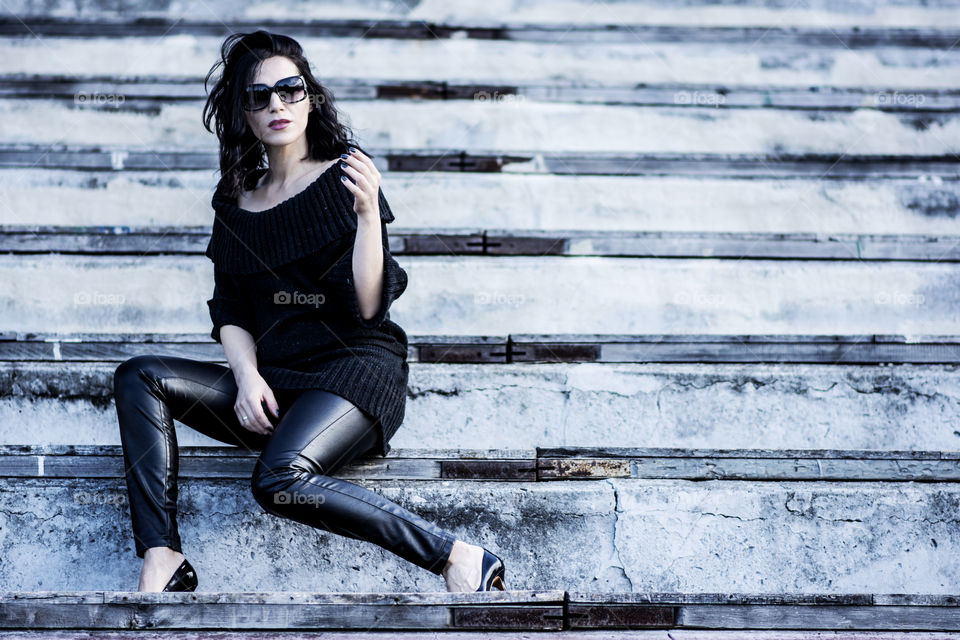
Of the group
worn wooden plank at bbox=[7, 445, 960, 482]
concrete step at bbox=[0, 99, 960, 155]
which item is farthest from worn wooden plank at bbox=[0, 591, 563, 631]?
concrete step at bbox=[0, 99, 960, 155]

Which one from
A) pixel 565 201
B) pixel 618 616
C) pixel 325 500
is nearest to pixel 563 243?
pixel 565 201

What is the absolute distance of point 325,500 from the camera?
189cm

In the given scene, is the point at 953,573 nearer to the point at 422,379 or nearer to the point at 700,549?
the point at 700,549

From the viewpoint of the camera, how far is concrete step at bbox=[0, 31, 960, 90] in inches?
151

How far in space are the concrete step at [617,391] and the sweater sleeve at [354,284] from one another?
34 cm

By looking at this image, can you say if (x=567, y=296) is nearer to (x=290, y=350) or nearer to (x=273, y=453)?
(x=290, y=350)

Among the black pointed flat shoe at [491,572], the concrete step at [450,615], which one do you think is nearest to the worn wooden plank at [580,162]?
the black pointed flat shoe at [491,572]

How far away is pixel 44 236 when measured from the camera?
2.89 meters

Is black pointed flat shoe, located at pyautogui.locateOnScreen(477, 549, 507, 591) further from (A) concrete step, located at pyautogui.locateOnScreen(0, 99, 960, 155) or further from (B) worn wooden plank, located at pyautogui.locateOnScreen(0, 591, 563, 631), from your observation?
(A) concrete step, located at pyautogui.locateOnScreen(0, 99, 960, 155)

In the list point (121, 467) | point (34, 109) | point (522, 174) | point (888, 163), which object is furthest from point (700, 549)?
point (34, 109)

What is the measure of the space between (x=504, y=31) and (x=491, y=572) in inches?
111

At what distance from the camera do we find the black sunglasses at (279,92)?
2.22m

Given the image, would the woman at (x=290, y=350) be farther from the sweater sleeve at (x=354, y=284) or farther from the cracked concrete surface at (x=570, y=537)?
the cracked concrete surface at (x=570, y=537)

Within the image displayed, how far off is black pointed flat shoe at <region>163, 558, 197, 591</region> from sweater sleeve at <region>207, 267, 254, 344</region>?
22.5 inches
